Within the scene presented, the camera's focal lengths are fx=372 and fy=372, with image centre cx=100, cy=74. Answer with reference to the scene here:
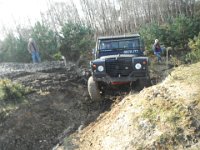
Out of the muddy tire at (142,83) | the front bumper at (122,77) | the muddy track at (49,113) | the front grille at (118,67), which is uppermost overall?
the front grille at (118,67)

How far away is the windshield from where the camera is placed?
11797 mm

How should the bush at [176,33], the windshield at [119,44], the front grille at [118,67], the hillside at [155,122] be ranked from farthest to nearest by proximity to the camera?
the bush at [176,33] → the windshield at [119,44] → the front grille at [118,67] → the hillside at [155,122]

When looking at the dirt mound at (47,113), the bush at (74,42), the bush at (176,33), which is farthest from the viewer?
the bush at (176,33)

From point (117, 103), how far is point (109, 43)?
2.46 m

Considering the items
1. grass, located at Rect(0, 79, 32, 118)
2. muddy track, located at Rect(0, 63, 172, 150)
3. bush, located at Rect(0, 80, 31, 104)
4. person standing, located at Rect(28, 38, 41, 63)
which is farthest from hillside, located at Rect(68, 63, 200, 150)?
person standing, located at Rect(28, 38, 41, 63)

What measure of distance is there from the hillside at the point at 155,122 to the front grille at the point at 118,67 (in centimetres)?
162

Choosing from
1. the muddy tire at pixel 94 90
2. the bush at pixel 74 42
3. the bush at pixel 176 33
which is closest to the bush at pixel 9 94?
the muddy tire at pixel 94 90

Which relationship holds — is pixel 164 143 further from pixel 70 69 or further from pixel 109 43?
pixel 70 69

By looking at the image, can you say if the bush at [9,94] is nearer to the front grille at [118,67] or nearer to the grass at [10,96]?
the grass at [10,96]

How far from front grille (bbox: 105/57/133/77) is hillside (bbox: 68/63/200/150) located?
5.30 feet

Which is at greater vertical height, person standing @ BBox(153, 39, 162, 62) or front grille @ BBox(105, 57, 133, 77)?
front grille @ BBox(105, 57, 133, 77)

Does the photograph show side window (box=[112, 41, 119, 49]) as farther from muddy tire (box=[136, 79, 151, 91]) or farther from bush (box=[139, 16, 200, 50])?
bush (box=[139, 16, 200, 50])

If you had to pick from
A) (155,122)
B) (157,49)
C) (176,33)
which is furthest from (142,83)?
(176,33)

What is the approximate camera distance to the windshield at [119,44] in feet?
38.7
